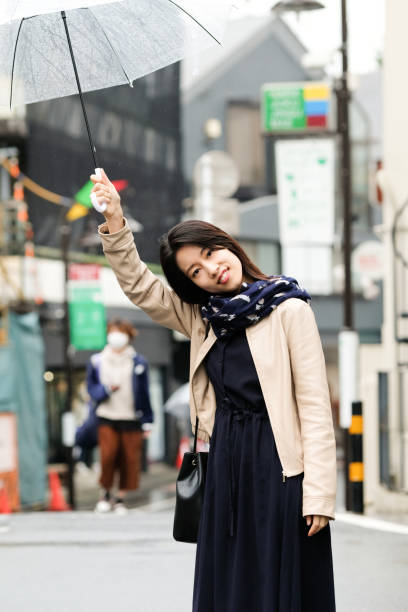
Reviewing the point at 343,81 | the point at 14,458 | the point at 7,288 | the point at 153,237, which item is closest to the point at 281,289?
the point at 343,81

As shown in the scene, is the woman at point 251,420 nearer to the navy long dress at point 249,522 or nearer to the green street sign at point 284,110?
the navy long dress at point 249,522

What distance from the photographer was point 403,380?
11023 mm

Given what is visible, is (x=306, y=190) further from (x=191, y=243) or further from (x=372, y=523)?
(x=191, y=243)

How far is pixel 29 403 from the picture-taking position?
18516mm

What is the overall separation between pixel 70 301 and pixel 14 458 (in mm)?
3681

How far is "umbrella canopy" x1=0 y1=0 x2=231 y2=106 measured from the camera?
161 inches

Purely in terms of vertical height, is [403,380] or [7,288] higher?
[7,288]

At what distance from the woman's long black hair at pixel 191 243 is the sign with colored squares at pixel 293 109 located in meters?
10.7

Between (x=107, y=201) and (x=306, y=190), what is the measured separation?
10.7 meters

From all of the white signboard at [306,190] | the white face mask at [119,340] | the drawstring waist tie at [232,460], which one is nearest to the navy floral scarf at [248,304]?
the drawstring waist tie at [232,460]

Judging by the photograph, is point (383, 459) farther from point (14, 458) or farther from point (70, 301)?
point (70, 301)

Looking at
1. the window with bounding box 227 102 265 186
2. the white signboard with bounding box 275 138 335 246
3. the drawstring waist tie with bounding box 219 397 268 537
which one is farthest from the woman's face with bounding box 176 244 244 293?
the window with bounding box 227 102 265 186

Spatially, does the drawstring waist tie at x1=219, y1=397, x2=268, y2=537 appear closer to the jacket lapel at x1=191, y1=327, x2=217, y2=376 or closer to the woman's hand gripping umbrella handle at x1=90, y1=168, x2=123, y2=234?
the jacket lapel at x1=191, y1=327, x2=217, y2=376

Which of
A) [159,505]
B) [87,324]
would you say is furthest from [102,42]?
[159,505]
